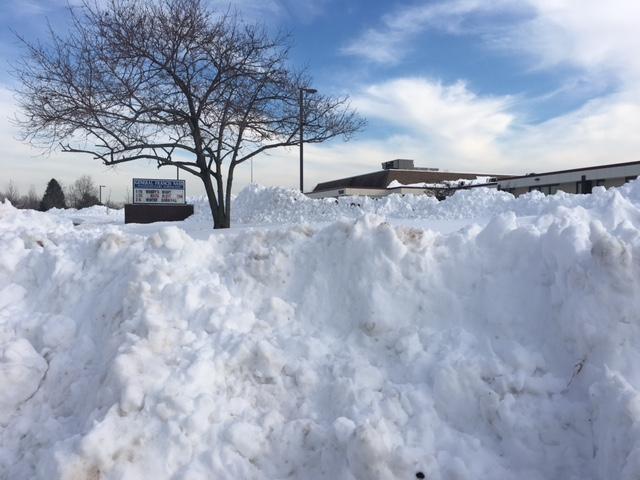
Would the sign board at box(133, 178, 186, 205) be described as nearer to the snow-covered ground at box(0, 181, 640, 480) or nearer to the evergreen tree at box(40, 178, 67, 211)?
the snow-covered ground at box(0, 181, 640, 480)

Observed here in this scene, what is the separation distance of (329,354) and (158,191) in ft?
59.6

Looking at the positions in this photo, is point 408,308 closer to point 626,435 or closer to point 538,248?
point 538,248

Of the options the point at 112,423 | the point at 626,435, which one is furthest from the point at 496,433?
the point at 112,423

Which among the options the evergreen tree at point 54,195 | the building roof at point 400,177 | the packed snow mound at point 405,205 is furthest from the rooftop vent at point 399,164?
the evergreen tree at point 54,195

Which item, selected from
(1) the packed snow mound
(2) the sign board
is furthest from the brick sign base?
(1) the packed snow mound

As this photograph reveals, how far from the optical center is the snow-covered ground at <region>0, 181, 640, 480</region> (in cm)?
332

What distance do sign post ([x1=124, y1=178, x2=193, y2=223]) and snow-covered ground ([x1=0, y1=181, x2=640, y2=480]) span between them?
1503cm

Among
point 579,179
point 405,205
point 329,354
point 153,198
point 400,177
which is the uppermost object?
point 400,177

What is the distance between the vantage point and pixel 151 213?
23.1m

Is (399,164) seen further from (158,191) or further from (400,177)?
(158,191)

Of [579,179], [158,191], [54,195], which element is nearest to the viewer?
[158,191]

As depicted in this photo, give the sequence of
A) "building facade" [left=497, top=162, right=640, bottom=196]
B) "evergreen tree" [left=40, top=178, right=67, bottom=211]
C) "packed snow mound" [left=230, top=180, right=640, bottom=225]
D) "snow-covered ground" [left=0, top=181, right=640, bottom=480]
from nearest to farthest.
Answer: "snow-covered ground" [left=0, top=181, right=640, bottom=480], "packed snow mound" [left=230, top=180, right=640, bottom=225], "building facade" [left=497, top=162, right=640, bottom=196], "evergreen tree" [left=40, top=178, right=67, bottom=211]

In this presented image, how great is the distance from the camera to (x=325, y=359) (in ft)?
13.7

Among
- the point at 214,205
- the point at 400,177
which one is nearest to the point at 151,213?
the point at 214,205
